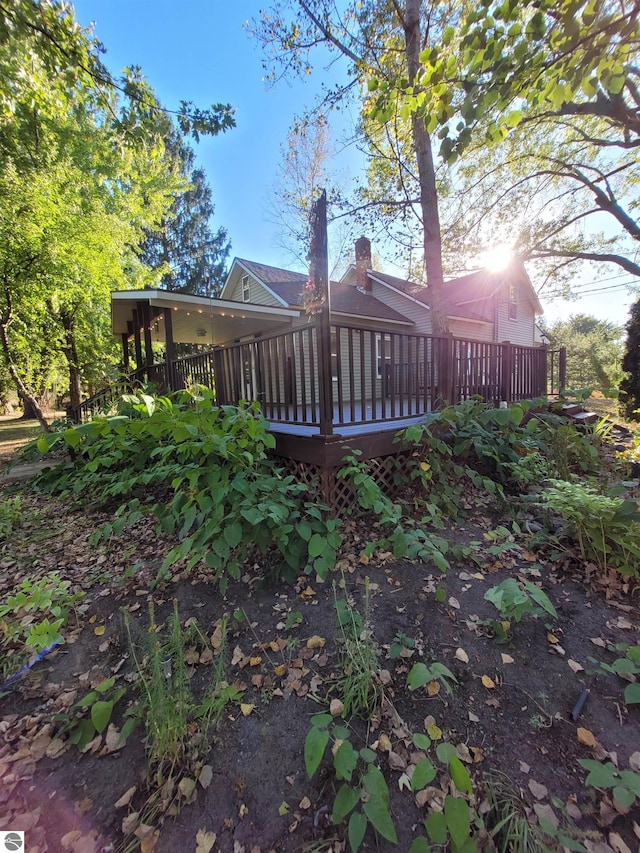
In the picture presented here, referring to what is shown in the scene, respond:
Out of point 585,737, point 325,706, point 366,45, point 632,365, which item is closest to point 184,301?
point 366,45

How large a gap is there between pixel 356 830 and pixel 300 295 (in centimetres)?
1221

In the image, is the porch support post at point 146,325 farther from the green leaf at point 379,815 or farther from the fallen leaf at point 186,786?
the green leaf at point 379,815

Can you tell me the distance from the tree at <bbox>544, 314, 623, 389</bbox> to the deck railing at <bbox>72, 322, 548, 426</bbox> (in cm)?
1640

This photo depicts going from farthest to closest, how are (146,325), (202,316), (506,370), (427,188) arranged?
(202,316) < (146,325) < (427,188) < (506,370)

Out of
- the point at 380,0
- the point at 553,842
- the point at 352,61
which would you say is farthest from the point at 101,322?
the point at 553,842

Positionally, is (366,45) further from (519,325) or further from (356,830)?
(519,325)

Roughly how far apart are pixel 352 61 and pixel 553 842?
1043cm

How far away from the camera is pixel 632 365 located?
949cm

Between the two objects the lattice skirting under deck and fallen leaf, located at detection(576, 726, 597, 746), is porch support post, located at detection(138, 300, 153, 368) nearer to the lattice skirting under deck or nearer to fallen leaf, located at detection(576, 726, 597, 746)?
the lattice skirting under deck

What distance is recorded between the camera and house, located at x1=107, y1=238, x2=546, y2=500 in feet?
11.4

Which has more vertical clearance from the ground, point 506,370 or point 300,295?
point 300,295

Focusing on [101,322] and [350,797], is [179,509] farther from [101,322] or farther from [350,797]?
[101,322]

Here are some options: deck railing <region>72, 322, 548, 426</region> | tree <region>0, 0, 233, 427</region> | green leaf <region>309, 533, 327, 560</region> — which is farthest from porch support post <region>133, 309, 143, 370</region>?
green leaf <region>309, 533, 327, 560</region>

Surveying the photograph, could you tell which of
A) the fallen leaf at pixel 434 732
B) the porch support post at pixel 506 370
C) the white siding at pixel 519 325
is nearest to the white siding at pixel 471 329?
the white siding at pixel 519 325
